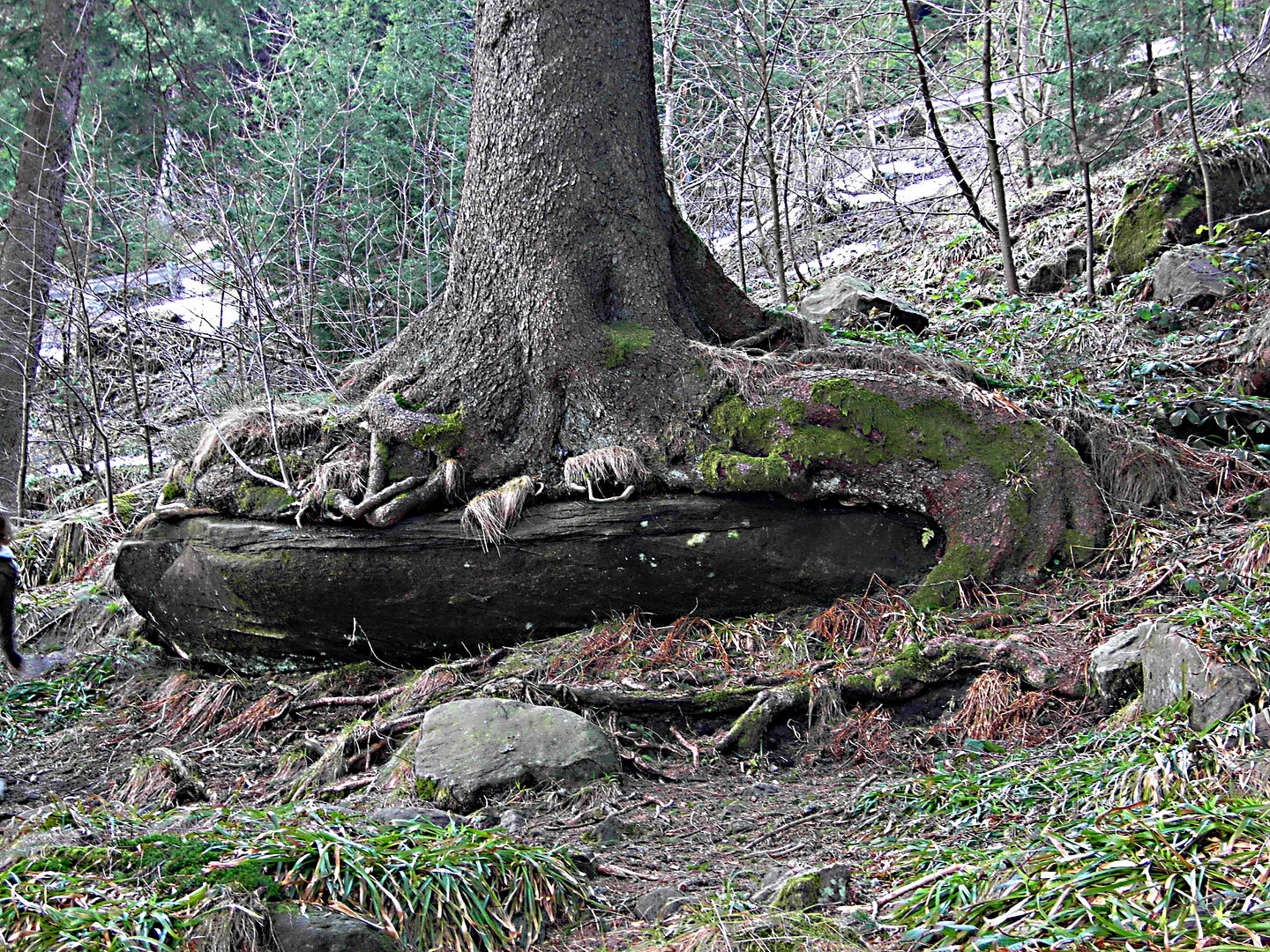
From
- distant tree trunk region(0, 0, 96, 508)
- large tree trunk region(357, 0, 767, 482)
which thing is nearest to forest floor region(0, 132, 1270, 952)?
large tree trunk region(357, 0, 767, 482)

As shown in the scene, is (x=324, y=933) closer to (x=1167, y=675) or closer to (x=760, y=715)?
(x=760, y=715)

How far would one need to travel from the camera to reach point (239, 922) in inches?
101

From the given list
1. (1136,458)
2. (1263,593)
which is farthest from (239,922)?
(1136,458)

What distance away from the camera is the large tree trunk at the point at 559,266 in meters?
5.86

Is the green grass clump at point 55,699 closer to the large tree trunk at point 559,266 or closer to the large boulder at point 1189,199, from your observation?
the large tree trunk at point 559,266

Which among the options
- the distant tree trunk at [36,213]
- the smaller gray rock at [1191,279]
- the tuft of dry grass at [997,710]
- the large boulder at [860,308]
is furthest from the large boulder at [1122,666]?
the distant tree trunk at [36,213]

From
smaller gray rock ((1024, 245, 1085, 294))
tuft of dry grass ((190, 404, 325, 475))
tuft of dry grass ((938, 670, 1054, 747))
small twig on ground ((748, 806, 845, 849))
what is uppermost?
smaller gray rock ((1024, 245, 1085, 294))

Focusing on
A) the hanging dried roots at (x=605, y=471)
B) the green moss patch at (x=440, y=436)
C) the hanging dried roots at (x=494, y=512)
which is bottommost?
the hanging dried roots at (x=494, y=512)

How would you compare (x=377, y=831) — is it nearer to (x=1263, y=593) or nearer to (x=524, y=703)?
(x=524, y=703)

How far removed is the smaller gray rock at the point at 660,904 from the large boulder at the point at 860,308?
240 inches

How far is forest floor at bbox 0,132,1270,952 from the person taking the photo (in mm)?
2643

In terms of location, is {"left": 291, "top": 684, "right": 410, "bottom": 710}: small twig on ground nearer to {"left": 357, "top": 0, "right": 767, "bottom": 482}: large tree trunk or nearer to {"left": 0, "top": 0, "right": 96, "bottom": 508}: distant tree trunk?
{"left": 357, "top": 0, "right": 767, "bottom": 482}: large tree trunk

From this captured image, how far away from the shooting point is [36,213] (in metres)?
9.95

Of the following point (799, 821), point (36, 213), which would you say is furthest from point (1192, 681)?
point (36, 213)
